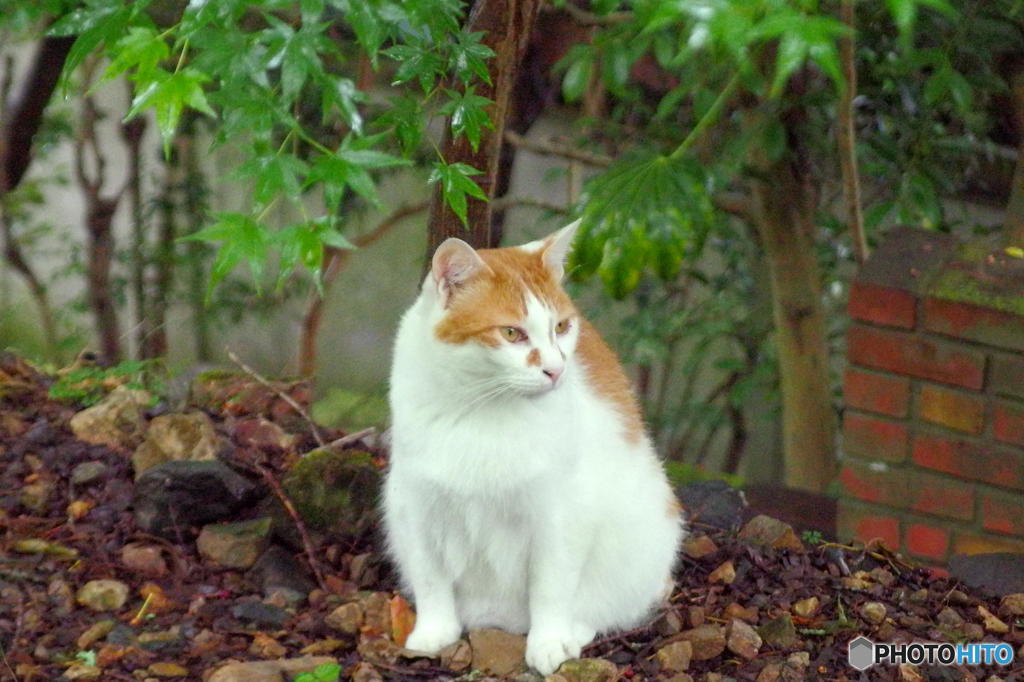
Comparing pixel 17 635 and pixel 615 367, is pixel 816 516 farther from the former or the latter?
pixel 17 635

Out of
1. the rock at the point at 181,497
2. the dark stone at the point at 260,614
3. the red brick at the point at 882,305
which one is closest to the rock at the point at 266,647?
the dark stone at the point at 260,614

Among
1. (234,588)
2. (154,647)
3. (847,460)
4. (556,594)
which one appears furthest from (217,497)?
(847,460)

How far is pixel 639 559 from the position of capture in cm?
210

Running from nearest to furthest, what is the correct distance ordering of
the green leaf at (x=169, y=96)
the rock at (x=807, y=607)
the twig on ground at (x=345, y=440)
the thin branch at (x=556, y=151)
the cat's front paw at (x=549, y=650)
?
the green leaf at (x=169, y=96)
the cat's front paw at (x=549, y=650)
the rock at (x=807, y=607)
the twig on ground at (x=345, y=440)
the thin branch at (x=556, y=151)

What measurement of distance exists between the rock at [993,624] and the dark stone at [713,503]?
55 centimetres

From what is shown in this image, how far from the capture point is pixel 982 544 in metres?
2.45

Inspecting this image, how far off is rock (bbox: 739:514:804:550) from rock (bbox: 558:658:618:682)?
2.11 ft

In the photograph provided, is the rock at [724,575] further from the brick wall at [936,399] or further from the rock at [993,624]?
the rock at [993,624]

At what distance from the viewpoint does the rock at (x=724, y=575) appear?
2.35 metres

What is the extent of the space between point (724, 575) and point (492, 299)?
2.81 feet

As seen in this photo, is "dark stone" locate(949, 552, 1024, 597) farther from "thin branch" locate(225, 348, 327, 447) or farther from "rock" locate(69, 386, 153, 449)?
"rock" locate(69, 386, 153, 449)

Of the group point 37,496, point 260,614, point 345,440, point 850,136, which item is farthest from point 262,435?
point 850,136

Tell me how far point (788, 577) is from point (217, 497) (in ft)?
3.87

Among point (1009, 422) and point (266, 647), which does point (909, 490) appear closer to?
point (1009, 422)
